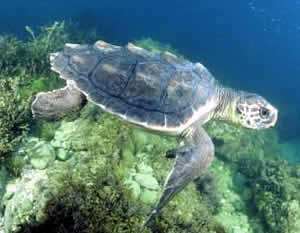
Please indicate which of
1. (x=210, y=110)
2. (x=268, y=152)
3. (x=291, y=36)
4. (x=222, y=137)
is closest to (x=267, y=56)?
(x=291, y=36)

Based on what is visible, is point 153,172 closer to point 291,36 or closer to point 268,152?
point 268,152

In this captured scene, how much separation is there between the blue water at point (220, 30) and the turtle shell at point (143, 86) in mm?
14362

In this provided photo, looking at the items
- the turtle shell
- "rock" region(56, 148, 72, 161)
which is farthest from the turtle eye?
"rock" region(56, 148, 72, 161)

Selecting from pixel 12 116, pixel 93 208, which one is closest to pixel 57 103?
pixel 12 116

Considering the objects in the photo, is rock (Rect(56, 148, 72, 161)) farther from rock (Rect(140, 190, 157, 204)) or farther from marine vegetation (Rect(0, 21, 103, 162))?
rock (Rect(140, 190, 157, 204))

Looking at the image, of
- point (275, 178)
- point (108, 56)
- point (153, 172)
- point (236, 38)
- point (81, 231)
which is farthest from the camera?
point (236, 38)

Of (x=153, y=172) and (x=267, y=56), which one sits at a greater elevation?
(x=153, y=172)

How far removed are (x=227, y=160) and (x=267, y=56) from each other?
137 ft

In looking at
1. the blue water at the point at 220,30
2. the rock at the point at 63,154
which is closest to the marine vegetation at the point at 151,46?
the blue water at the point at 220,30

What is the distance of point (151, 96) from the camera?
4.52 meters

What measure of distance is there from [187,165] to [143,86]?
146 cm

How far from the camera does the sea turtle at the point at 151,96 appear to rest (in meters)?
4.44

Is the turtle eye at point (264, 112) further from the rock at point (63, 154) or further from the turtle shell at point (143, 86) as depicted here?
the rock at point (63, 154)

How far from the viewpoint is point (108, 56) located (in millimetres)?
4914
